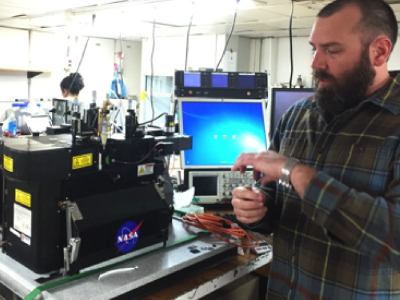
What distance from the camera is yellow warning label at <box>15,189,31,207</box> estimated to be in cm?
122

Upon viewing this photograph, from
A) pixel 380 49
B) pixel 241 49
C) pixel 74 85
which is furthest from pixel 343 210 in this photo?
pixel 241 49

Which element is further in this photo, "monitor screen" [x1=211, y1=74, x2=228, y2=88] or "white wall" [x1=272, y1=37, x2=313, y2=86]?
"white wall" [x1=272, y1=37, x2=313, y2=86]

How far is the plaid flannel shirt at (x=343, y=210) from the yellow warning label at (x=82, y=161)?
60cm

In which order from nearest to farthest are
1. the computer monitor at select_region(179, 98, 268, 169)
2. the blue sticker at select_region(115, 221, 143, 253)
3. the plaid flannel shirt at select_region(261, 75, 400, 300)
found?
the plaid flannel shirt at select_region(261, 75, 400, 300)
the blue sticker at select_region(115, 221, 143, 253)
the computer monitor at select_region(179, 98, 268, 169)

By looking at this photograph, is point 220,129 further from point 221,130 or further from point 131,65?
point 131,65

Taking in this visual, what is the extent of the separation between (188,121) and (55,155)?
3.28 feet

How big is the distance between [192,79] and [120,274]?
1.15 metres

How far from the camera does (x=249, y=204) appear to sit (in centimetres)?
122

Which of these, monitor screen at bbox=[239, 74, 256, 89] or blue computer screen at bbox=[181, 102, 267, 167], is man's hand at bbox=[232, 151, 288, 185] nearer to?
blue computer screen at bbox=[181, 102, 267, 167]

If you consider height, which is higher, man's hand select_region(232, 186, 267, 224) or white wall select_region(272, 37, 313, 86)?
white wall select_region(272, 37, 313, 86)

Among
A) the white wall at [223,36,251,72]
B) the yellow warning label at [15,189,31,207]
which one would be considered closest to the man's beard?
the yellow warning label at [15,189,31,207]

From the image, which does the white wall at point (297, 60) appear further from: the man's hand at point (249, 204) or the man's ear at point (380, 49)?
the man's hand at point (249, 204)

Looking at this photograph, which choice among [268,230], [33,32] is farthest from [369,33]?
[33,32]

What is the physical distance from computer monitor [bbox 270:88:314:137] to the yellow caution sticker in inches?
37.8
